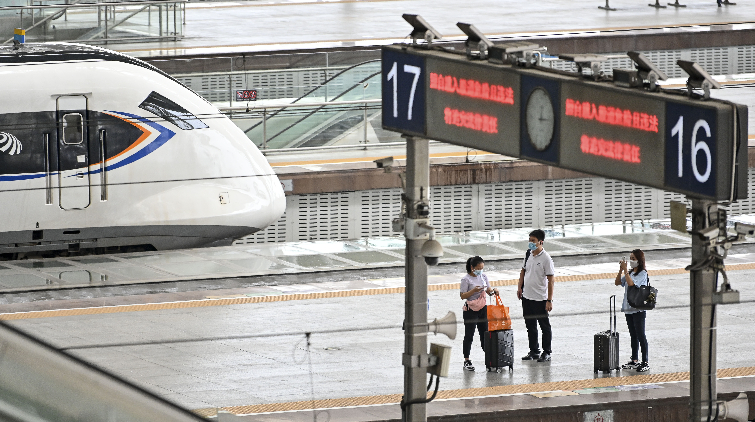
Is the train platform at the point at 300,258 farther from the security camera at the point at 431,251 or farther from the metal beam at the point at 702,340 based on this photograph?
the metal beam at the point at 702,340

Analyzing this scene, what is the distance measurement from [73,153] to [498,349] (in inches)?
249

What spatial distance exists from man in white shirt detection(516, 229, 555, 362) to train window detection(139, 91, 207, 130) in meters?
5.44

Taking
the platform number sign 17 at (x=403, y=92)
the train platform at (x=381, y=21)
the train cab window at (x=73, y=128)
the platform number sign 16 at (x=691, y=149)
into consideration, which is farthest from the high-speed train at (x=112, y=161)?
the platform number sign 16 at (x=691, y=149)

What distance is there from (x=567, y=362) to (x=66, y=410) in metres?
9.49

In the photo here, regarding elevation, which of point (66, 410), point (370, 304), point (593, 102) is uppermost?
point (593, 102)

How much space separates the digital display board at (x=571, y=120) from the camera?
7.02 m

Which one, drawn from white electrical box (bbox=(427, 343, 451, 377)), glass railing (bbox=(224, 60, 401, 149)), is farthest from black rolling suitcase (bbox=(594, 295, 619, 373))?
glass railing (bbox=(224, 60, 401, 149))

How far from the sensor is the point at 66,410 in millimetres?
3934

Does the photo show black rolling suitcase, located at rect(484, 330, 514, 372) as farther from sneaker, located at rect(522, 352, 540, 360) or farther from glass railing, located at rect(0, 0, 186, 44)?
glass railing, located at rect(0, 0, 186, 44)

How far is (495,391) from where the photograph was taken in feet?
39.7

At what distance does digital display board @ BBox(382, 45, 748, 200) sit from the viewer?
7023 millimetres

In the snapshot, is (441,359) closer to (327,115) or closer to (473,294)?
(473,294)

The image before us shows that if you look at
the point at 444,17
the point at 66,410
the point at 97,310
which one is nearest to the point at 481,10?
the point at 444,17

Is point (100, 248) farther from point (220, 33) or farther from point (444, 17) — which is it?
point (444, 17)
